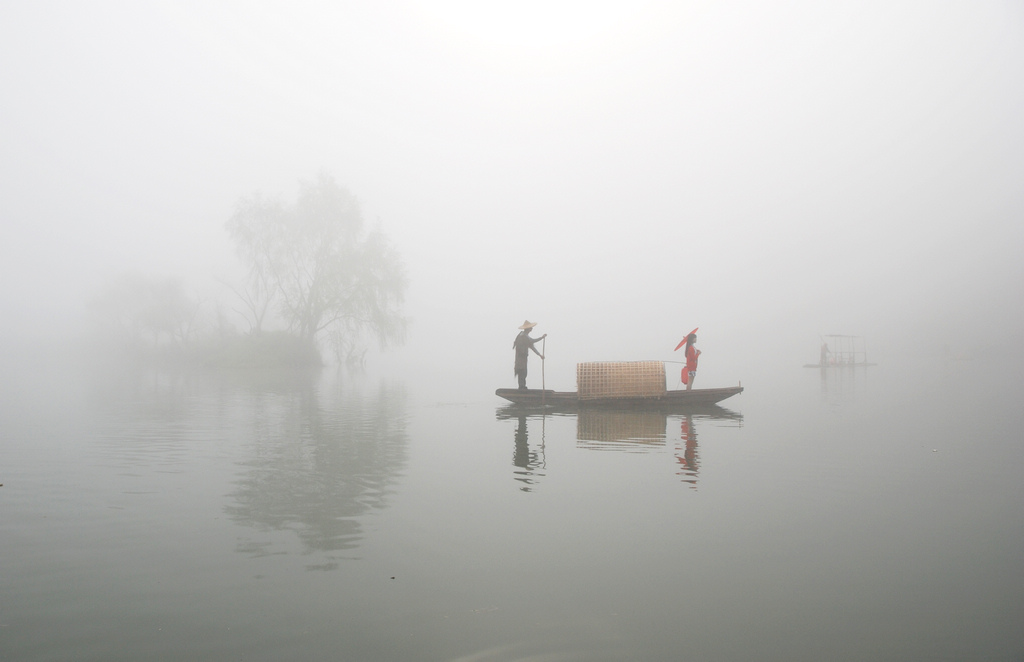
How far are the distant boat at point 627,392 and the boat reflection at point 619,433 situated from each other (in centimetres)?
29

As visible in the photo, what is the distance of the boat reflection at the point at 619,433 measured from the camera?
32.0 ft

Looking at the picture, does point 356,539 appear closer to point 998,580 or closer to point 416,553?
point 416,553

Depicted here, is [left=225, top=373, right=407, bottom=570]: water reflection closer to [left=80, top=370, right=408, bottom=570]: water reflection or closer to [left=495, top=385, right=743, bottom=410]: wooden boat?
[left=80, top=370, right=408, bottom=570]: water reflection

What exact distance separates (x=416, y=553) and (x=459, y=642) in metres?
1.75

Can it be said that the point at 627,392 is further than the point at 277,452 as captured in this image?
Yes

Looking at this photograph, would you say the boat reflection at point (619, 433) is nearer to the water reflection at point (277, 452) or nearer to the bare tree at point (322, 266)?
the water reflection at point (277, 452)

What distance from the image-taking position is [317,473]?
9.18m

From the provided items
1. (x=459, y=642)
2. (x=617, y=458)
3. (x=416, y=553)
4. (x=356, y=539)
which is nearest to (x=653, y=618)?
(x=459, y=642)

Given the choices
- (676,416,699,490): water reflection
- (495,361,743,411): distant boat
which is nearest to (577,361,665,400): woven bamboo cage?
(495,361,743,411): distant boat

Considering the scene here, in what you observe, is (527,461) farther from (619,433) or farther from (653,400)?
(653,400)

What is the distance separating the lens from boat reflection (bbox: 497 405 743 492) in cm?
977

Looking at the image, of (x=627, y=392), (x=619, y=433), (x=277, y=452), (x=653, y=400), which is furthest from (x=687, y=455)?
(x=277, y=452)

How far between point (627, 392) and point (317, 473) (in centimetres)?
1073

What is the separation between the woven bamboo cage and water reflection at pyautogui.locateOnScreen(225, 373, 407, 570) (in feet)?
17.9
